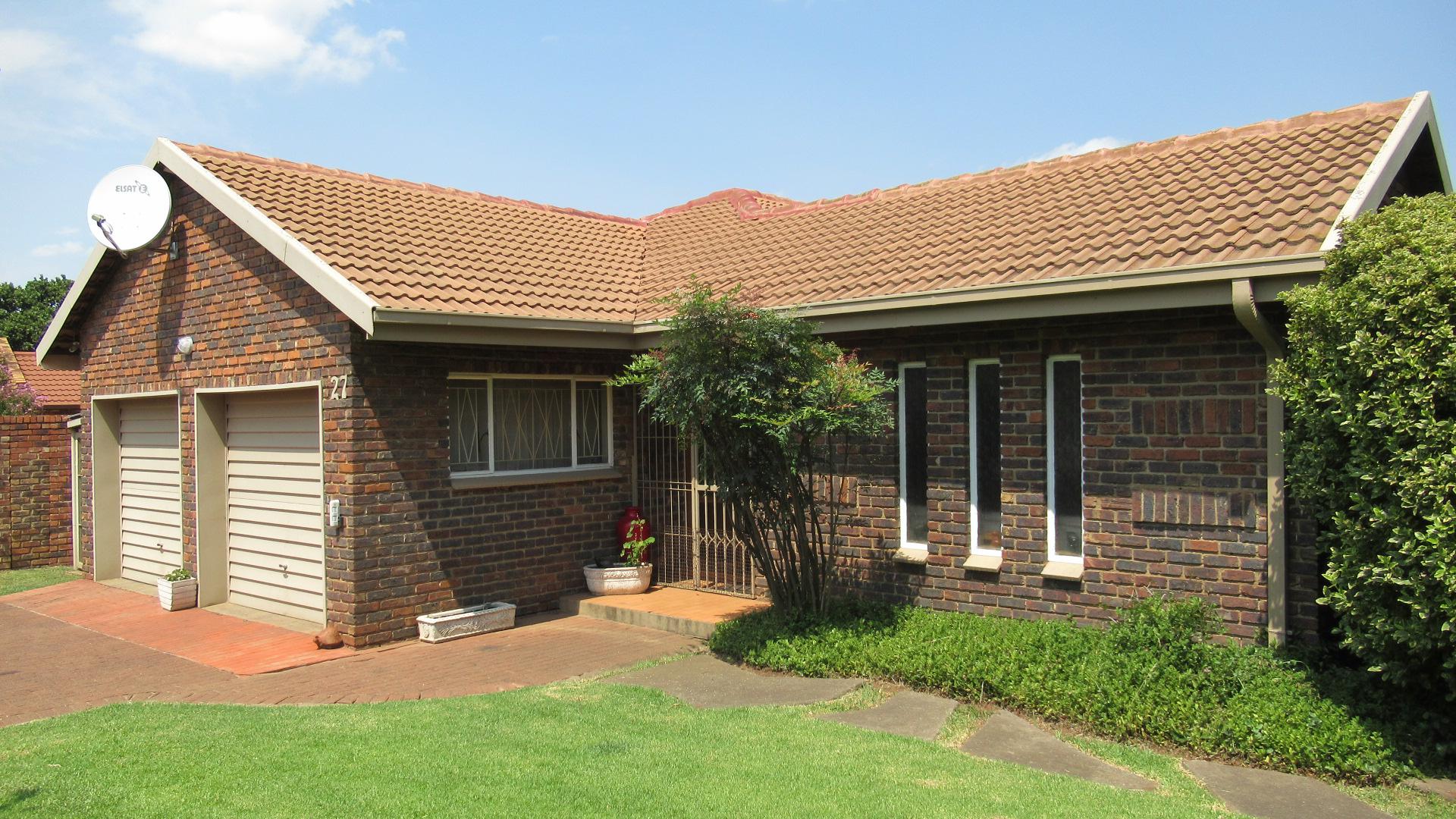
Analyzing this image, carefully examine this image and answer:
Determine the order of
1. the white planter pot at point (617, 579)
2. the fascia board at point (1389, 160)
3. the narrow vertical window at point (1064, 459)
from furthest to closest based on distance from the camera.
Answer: the white planter pot at point (617, 579), the narrow vertical window at point (1064, 459), the fascia board at point (1389, 160)

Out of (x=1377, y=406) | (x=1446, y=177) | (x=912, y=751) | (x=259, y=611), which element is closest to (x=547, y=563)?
(x=259, y=611)

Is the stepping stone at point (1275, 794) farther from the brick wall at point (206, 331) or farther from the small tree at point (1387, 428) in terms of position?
the brick wall at point (206, 331)

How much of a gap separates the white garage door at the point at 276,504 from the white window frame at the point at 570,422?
1441 millimetres

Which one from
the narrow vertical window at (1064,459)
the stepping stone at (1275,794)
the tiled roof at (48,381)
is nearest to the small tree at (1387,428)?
the stepping stone at (1275,794)

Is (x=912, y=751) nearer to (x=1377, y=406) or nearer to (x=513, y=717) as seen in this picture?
(x=513, y=717)

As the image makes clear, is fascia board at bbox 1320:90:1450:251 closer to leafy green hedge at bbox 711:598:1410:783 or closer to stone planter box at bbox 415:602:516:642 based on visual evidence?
leafy green hedge at bbox 711:598:1410:783

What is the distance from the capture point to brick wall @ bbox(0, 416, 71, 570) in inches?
634

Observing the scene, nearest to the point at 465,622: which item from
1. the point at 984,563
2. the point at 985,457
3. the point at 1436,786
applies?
the point at 984,563

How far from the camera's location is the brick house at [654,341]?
7613 millimetres

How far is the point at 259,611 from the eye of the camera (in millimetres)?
11320

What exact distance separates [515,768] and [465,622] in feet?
13.9

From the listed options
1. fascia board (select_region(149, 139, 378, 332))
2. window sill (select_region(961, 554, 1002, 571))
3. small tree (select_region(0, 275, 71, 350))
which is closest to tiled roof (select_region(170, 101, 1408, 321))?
fascia board (select_region(149, 139, 378, 332))

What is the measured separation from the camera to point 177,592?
11.6 m

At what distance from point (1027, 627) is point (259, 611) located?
26.3 ft
